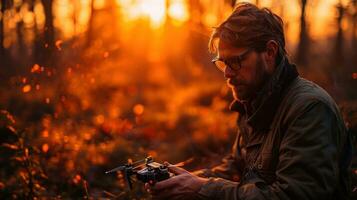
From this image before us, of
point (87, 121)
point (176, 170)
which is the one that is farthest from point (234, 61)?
point (87, 121)

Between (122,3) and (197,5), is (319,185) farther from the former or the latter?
(197,5)

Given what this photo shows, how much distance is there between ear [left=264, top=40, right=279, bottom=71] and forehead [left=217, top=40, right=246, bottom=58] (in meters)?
0.18

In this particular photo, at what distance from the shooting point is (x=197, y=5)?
31.1 m

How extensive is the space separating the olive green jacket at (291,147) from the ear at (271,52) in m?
0.07

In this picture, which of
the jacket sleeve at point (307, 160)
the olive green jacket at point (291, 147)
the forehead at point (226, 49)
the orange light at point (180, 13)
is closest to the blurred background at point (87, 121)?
the forehead at point (226, 49)

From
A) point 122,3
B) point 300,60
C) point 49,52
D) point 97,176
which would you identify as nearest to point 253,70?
point 49,52

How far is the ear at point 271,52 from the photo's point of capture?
315cm

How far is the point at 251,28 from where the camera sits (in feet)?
10.3

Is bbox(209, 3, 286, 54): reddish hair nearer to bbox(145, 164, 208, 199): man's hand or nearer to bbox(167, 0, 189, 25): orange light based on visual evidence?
bbox(145, 164, 208, 199): man's hand

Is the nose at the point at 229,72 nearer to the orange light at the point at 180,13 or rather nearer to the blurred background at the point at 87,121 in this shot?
the blurred background at the point at 87,121

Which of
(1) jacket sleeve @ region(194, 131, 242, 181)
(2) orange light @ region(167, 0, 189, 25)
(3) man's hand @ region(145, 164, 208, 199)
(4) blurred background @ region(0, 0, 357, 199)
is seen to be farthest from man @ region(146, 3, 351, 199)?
(2) orange light @ region(167, 0, 189, 25)

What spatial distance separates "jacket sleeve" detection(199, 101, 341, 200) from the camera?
8.86 ft

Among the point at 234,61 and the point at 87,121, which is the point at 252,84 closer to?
the point at 234,61

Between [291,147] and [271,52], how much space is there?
0.74m
